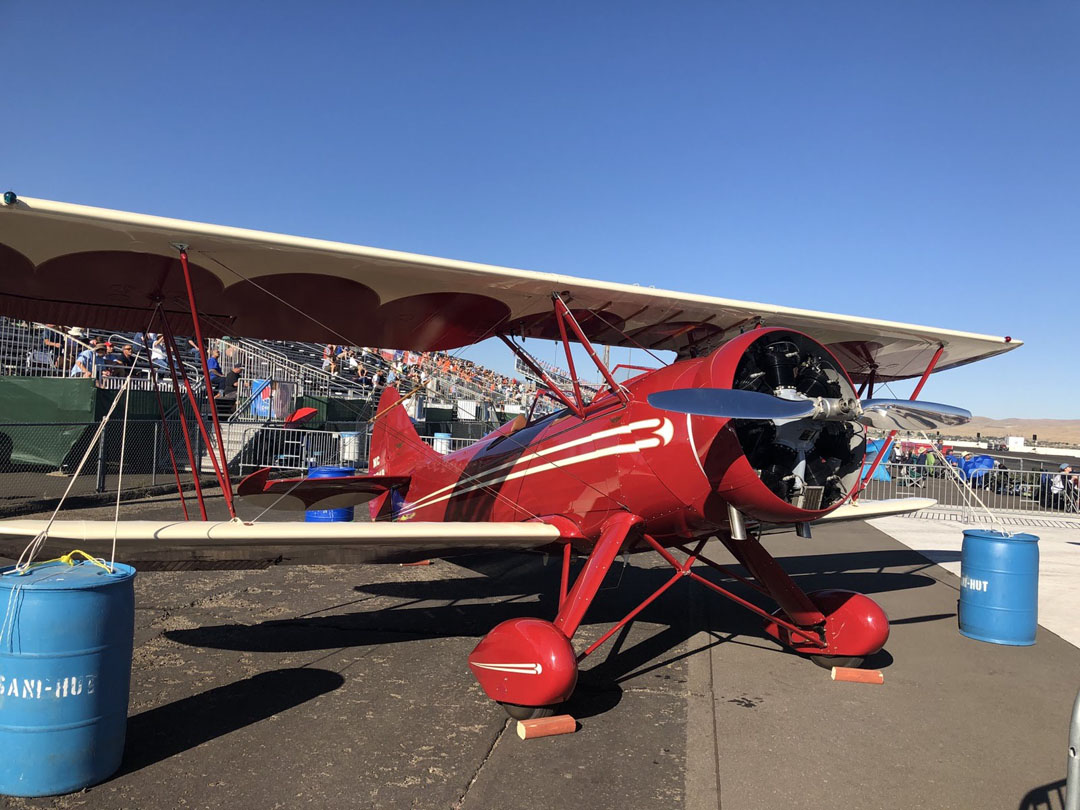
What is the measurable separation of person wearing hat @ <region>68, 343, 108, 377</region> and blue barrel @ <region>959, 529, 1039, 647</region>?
60.6 feet

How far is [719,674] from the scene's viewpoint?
205 inches

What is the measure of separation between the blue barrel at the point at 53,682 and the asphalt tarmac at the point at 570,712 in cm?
13

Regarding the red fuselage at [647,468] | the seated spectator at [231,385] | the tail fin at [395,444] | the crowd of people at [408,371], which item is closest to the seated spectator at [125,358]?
the seated spectator at [231,385]

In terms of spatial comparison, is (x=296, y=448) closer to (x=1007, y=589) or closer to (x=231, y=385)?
(x=231, y=385)

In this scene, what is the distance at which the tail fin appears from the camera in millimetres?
8414

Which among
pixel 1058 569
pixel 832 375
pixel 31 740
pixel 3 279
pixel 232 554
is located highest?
pixel 3 279

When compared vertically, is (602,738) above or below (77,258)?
below

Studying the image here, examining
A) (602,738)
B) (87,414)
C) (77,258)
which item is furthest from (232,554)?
(87,414)

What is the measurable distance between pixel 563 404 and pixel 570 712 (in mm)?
2255

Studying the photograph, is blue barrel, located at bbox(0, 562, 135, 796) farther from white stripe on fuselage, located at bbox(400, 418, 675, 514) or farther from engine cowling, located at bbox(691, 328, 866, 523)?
engine cowling, located at bbox(691, 328, 866, 523)

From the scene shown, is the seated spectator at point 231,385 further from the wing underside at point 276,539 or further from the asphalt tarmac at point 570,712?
the wing underside at point 276,539

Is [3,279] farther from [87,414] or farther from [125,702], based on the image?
[87,414]

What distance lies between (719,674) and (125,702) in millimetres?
3761

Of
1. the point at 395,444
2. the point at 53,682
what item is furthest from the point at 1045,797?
the point at 395,444
